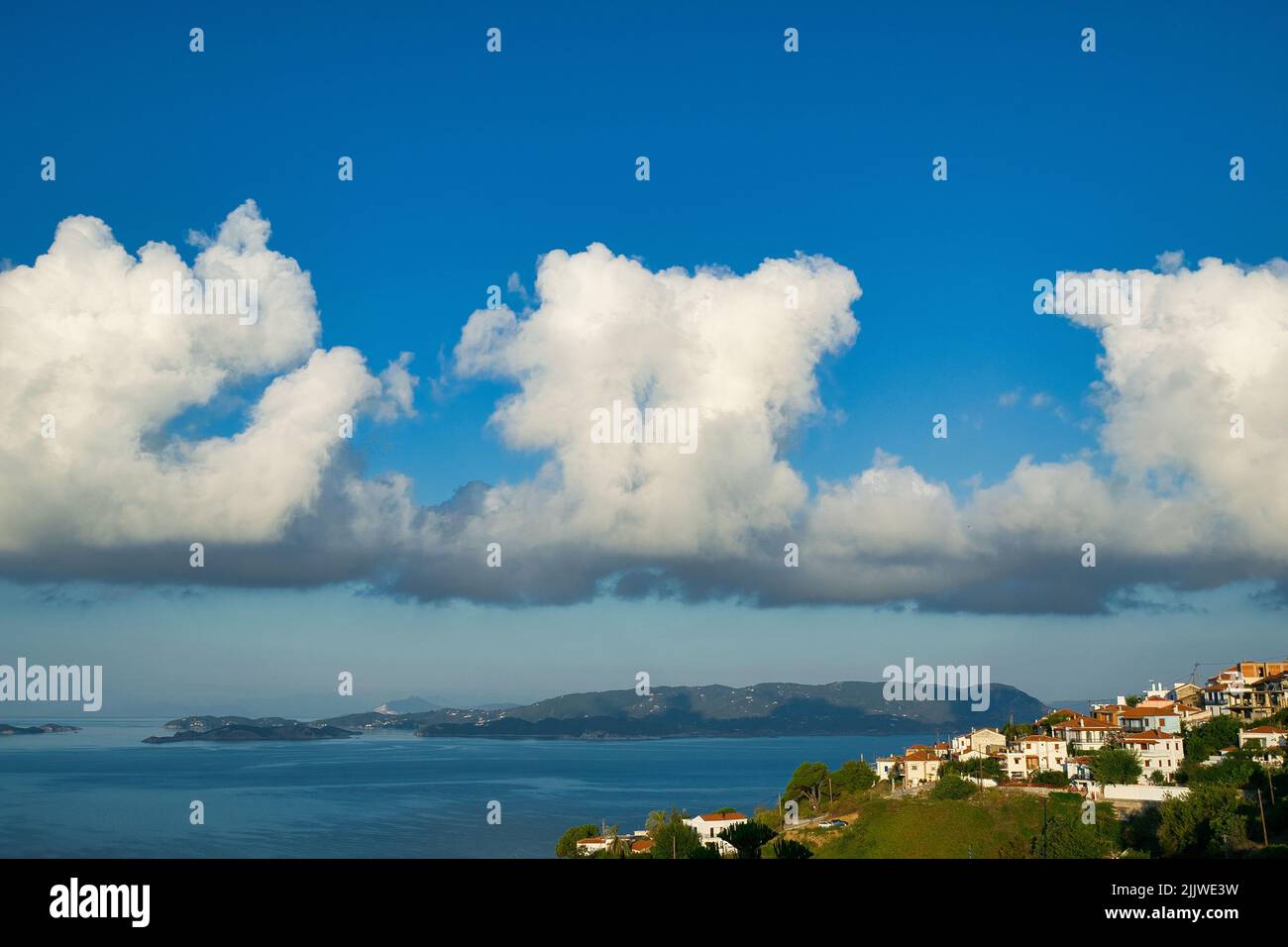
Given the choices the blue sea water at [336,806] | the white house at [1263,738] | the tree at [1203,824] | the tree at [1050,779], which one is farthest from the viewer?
the blue sea water at [336,806]

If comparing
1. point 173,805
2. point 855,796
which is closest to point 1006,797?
point 855,796

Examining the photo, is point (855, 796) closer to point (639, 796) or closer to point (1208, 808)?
point (1208, 808)

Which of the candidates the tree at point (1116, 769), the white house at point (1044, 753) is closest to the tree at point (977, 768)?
the white house at point (1044, 753)

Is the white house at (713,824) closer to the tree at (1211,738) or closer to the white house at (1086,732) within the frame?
the white house at (1086,732)

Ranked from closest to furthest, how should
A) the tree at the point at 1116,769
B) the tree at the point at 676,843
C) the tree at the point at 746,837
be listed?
the tree at the point at 746,837, the tree at the point at 676,843, the tree at the point at 1116,769

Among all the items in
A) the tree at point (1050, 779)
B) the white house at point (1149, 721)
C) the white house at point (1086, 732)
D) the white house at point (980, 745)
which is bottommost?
the white house at point (980, 745)

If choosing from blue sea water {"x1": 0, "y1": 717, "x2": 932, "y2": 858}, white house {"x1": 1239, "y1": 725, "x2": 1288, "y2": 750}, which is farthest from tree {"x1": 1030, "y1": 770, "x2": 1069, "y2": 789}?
blue sea water {"x1": 0, "y1": 717, "x2": 932, "y2": 858}

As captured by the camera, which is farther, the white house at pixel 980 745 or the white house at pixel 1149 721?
the white house at pixel 980 745

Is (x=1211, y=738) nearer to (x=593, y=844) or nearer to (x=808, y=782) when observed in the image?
(x=808, y=782)
